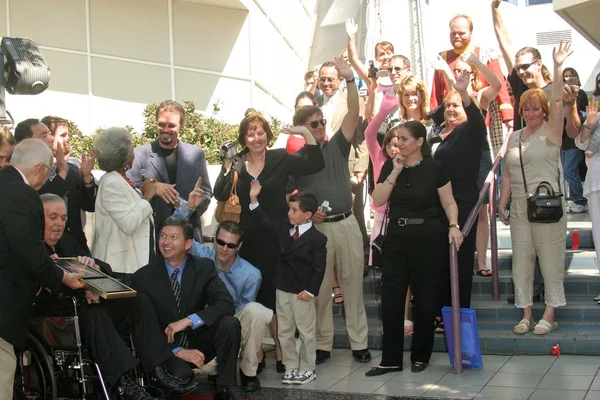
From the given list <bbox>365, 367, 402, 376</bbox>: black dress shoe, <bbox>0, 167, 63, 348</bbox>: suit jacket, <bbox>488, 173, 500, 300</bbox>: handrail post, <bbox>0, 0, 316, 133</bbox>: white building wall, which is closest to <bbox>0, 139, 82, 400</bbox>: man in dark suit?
<bbox>0, 167, 63, 348</bbox>: suit jacket

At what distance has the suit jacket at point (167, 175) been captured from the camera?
7780 mm

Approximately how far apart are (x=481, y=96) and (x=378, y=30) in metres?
5.14

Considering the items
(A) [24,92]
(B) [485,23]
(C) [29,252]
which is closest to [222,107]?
(B) [485,23]

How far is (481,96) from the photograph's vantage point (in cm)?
830

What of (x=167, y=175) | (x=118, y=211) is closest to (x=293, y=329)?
(x=118, y=211)

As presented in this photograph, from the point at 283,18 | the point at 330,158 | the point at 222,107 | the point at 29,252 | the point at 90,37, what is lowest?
the point at 29,252

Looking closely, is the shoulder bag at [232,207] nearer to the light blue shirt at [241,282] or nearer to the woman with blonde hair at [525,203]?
the light blue shirt at [241,282]

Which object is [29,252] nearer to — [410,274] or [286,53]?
Answer: [410,274]

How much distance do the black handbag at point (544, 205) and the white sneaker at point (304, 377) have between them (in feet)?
7.65

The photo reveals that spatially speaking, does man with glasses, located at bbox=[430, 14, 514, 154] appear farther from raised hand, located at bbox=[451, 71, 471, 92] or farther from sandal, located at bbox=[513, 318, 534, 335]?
sandal, located at bbox=[513, 318, 534, 335]

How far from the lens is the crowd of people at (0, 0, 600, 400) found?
22.0ft

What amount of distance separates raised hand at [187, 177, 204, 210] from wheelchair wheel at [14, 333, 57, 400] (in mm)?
1945

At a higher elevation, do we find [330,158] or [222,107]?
[222,107]

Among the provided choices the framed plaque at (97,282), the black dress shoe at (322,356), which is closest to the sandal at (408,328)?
the black dress shoe at (322,356)
